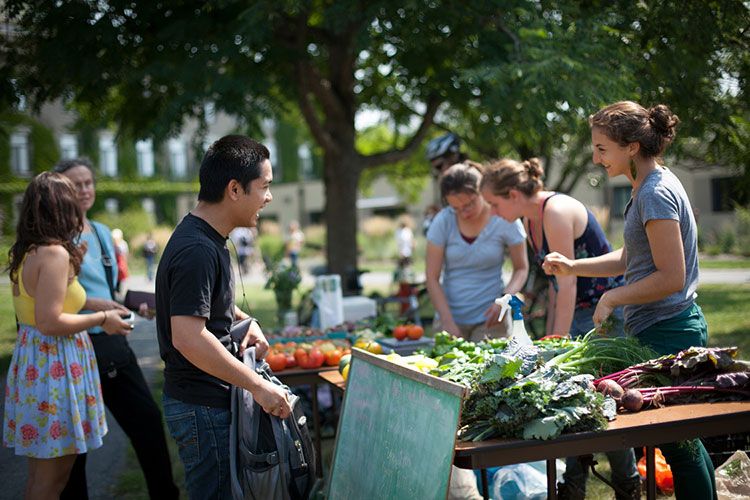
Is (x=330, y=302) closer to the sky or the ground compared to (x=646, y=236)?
closer to the ground

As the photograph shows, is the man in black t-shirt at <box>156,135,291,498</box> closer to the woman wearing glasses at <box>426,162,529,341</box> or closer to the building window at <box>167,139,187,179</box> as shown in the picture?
the woman wearing glasses at <box>426,162,529,341</box>

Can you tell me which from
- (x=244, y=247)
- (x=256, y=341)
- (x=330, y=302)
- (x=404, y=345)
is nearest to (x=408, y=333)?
(x=404, y=345)

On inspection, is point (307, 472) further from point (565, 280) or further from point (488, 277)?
point (488, 277)

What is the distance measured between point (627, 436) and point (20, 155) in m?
38.3

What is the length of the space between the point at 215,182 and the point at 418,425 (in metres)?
1.16

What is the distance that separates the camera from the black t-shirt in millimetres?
2695

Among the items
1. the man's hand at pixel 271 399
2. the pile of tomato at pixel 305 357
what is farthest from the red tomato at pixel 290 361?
the man's hand at pixel 271 399

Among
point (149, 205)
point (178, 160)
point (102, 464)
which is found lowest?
point (102, 464)

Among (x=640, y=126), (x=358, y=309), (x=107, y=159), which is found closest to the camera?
(x=640, y=126)

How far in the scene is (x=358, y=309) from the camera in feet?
25.1

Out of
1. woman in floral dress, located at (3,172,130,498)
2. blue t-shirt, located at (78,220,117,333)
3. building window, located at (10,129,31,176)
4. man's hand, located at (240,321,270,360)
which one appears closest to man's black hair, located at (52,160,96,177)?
blue t-shirt, located at (78,220,117,333)

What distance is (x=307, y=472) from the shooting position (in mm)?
2963

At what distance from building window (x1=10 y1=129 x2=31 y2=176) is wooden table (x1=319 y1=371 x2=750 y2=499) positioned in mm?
37088

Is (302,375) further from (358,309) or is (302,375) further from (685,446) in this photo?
(358,309)
